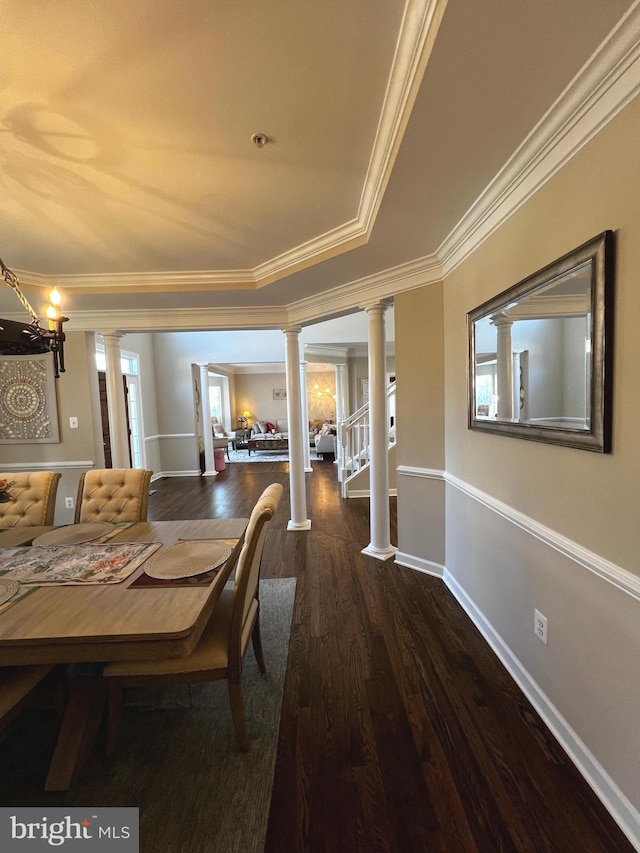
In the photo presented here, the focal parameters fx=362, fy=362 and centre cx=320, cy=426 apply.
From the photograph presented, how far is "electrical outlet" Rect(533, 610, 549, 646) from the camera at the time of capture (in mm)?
1562

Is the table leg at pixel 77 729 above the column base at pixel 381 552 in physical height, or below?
above

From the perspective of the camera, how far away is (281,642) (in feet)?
7.04

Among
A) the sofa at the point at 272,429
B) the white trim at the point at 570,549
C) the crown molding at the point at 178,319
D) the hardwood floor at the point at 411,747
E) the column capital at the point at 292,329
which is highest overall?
the crown molding at the point at 178,319

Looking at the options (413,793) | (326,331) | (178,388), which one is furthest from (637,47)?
(178,388)

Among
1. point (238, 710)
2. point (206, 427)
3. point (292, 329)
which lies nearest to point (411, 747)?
point (238, 710)

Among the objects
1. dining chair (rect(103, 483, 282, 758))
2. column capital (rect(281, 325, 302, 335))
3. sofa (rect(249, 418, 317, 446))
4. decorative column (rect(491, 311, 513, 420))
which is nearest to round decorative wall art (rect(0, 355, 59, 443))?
column capital (rect(281, 325, 302, 335))

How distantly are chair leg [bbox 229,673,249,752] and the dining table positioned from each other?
1.06 feet

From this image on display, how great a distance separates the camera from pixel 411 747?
147 centimetres

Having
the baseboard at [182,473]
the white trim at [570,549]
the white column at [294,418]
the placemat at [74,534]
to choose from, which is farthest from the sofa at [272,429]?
the white trim at [570,549]

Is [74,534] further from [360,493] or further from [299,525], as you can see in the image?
[360,493]

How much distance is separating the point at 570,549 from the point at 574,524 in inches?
3.8

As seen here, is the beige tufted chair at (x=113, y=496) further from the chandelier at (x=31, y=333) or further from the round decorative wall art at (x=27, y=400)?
the round decorative wall art at (x=27, y=400)

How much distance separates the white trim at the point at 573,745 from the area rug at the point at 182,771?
45.4 inches

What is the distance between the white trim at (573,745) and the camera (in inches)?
45.8
